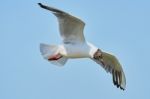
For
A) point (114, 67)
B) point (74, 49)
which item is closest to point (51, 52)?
point (74, 49)

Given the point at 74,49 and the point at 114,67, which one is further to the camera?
the point at 114,67

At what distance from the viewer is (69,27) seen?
13148 millimetres

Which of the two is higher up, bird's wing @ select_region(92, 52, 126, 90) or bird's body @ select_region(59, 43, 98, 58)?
bird's body @ select_region(59, 43, 98, 58)

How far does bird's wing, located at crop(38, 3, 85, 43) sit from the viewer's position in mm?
12594

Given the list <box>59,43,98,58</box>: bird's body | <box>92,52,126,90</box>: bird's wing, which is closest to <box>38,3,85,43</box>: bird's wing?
<box>59,43,98,58</box>: bird's body

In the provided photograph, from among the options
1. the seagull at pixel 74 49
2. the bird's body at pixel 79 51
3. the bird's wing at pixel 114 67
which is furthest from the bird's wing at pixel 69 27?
Answer: the bird's wing at pixel 114 67

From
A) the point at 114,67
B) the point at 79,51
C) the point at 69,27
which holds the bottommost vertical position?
the point at 114,67

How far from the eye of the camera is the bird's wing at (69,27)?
12.6 metres

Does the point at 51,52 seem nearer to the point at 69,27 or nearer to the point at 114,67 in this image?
the point at 69,27

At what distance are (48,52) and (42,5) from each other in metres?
1.36

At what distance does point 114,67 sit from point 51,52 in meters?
1.36

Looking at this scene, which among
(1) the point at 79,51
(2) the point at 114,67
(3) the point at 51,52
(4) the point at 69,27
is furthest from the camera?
(2) the point at 114,67

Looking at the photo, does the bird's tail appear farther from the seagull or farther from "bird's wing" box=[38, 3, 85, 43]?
"bird's wing" box=[38, 3, 85, 43]

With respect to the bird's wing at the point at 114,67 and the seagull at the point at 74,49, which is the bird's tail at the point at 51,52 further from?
the bird's wing at the point at 114,67
